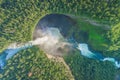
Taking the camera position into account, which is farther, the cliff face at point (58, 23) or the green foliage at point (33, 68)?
the cliff face at point (58, 23)

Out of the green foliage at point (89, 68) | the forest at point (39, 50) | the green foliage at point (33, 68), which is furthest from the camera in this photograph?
the green foliage at point (89, 68)

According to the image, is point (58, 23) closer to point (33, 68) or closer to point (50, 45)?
point (50, 45)

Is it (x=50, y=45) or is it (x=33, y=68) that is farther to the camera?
(x=50, y=45)

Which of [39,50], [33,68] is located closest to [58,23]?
[39,50]

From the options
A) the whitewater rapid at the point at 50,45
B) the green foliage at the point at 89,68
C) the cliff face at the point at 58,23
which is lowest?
the green foliage at the point at 89,68

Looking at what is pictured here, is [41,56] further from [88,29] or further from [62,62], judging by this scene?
[88,29]

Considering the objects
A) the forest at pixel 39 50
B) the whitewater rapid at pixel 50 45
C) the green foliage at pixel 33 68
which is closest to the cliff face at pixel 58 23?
the whitewater rapid at pixel 50 45

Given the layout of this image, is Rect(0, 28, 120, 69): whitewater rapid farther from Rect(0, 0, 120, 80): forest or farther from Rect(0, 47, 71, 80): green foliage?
Rect(0, 47, 71, 80): green foliage

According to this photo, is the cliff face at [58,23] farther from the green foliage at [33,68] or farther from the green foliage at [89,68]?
the green foliage at [89,68]
